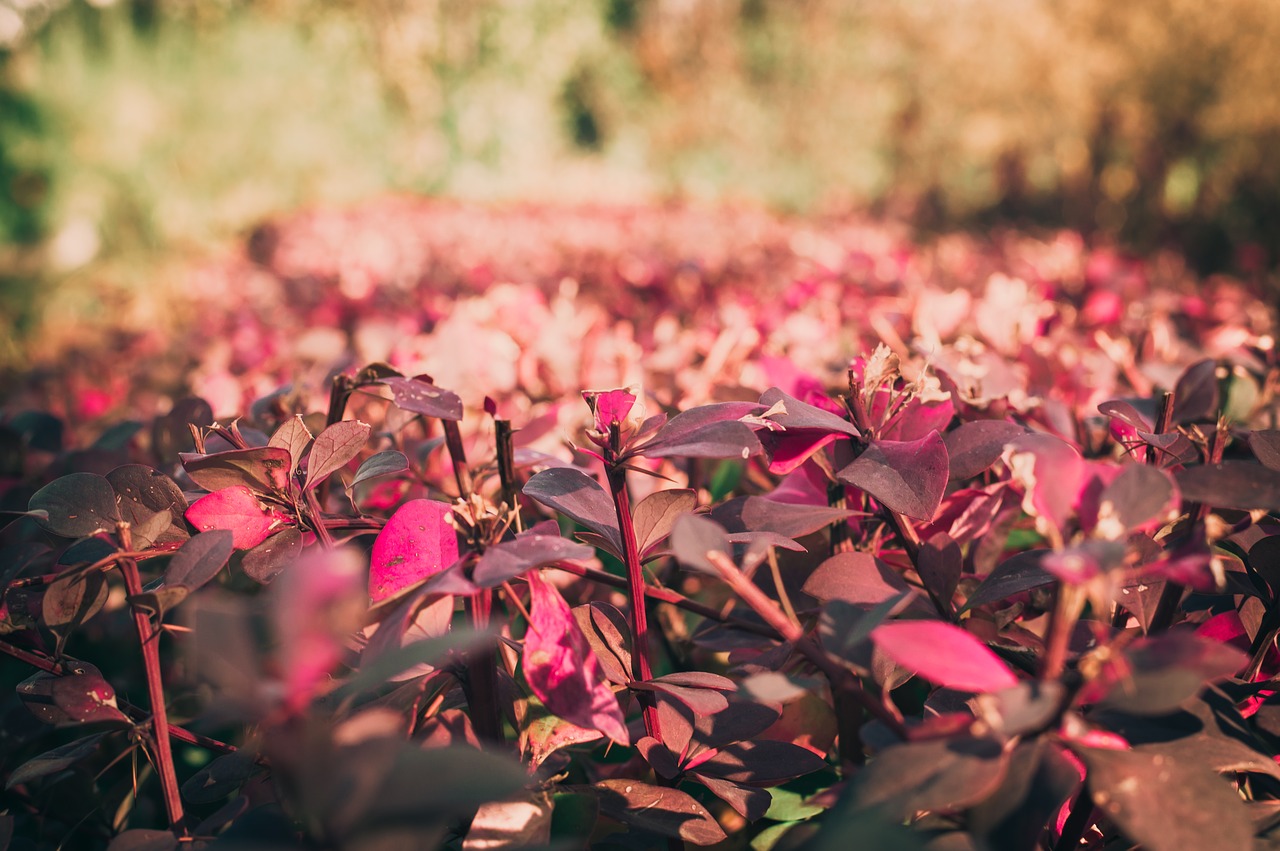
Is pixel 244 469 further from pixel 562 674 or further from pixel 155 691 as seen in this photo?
pixel 562 674

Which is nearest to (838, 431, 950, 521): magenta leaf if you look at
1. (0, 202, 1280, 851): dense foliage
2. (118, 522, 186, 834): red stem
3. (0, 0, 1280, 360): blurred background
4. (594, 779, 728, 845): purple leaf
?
(0, 202, 1280, 851): dense foliage

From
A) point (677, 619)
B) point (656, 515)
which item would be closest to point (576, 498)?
point (656, 515)

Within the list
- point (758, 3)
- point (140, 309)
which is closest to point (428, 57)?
point (758, 3)

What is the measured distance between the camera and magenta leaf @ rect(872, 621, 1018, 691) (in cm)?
41

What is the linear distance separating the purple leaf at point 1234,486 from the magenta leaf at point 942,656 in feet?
0.54

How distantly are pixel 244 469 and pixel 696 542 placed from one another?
35cm

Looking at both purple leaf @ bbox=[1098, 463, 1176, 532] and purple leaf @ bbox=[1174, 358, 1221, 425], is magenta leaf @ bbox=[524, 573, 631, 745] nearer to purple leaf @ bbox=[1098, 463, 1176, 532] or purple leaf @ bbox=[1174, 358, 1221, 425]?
purple leaf @ bbox=[1098, 463, 1176, 532]

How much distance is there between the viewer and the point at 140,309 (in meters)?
5.31

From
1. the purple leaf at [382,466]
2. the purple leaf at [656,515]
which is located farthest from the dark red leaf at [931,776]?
the purple leaf at [382,466]

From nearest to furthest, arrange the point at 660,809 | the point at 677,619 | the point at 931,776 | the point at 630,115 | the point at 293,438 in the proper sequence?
1. the point at 931,776
2. the point at 660,809
3. the point at 293,438
4. the point at 677,619
5. the point at 630,115

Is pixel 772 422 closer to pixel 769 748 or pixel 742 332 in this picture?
pixel 769 748

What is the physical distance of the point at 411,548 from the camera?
22.1 inches

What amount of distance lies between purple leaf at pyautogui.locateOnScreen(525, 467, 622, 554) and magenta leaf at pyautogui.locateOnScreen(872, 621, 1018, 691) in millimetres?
218

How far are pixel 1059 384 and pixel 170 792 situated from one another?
108cm
